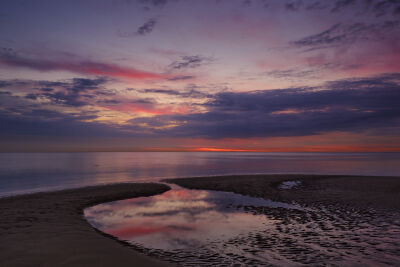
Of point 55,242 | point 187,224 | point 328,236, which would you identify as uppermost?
point 328,236

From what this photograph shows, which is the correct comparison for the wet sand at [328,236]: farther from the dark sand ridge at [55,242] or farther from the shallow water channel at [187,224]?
the dark sand ridge at [55,242]

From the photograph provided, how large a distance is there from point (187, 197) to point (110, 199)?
9.50 metres

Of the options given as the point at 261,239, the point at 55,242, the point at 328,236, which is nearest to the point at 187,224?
the point at 261,239

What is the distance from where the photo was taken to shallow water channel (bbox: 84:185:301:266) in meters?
12.6

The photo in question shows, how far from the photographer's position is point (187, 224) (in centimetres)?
1812

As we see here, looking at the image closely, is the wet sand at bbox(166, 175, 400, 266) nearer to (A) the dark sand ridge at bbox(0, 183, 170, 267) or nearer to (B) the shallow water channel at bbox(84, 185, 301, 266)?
(B) the shallow water channel at bbox(84, 185, 301, 266)

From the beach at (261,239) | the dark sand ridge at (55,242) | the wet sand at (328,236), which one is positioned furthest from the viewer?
the wet sand at (328,236)

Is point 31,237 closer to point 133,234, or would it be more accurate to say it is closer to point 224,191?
point 133,234

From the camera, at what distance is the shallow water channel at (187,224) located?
12.6 metres

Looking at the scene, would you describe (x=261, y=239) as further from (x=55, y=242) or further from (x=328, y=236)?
(x=55, y=242)

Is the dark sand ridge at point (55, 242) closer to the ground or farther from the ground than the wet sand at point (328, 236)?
closer to the ground

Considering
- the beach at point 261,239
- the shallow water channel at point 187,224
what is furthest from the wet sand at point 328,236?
the shallow water channel at point 187,224

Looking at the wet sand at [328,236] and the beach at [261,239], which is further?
the wet sand at [328,236]

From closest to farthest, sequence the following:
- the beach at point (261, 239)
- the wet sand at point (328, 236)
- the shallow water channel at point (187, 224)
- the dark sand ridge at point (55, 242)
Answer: the dark sand ridge at point (55, 242) → the beach at point (261, 239) → the wet sand at point (328, 236) → the shallow water channel at point (187, 224)
